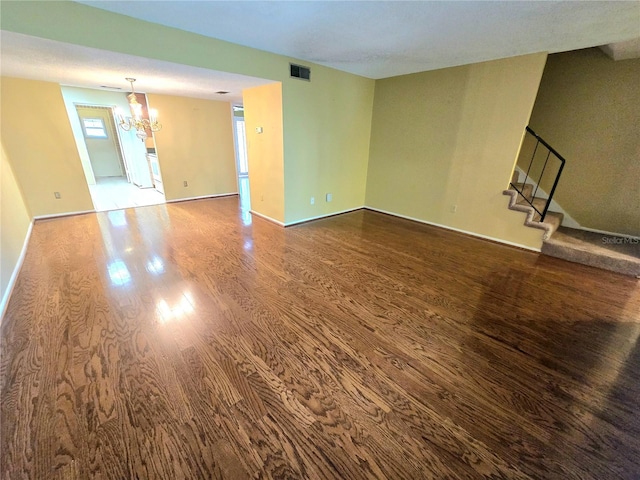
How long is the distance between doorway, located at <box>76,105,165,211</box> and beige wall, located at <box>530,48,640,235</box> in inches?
290

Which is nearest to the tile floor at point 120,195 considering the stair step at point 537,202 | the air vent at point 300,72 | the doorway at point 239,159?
the doorway at point 239,159

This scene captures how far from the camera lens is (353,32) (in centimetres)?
262

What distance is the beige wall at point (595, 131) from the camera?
340 cm

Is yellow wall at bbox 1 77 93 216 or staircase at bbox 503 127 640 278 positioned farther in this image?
yellow wall at bbox 1 77 93 216

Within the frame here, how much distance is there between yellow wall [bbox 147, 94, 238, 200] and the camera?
529cm

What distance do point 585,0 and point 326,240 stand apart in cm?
324

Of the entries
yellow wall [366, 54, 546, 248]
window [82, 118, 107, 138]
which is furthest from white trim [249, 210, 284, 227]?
window [82, 118, 107, 138]

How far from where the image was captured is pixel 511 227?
12.0ft

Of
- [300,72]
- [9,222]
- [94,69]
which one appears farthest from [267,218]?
[9,222]

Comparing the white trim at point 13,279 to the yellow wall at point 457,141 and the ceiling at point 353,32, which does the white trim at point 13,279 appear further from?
the yellow wall at point 457,141

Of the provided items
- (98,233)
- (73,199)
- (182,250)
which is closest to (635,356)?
(182,250)

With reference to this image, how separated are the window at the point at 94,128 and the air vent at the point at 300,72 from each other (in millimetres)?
7924

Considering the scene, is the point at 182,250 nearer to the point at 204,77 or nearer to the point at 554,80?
the point at 204,77

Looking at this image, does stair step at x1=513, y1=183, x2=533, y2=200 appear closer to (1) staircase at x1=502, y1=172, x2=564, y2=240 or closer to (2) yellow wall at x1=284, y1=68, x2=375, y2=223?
(1) staircase at x1=502, y1=172, x2=564, y2=240
